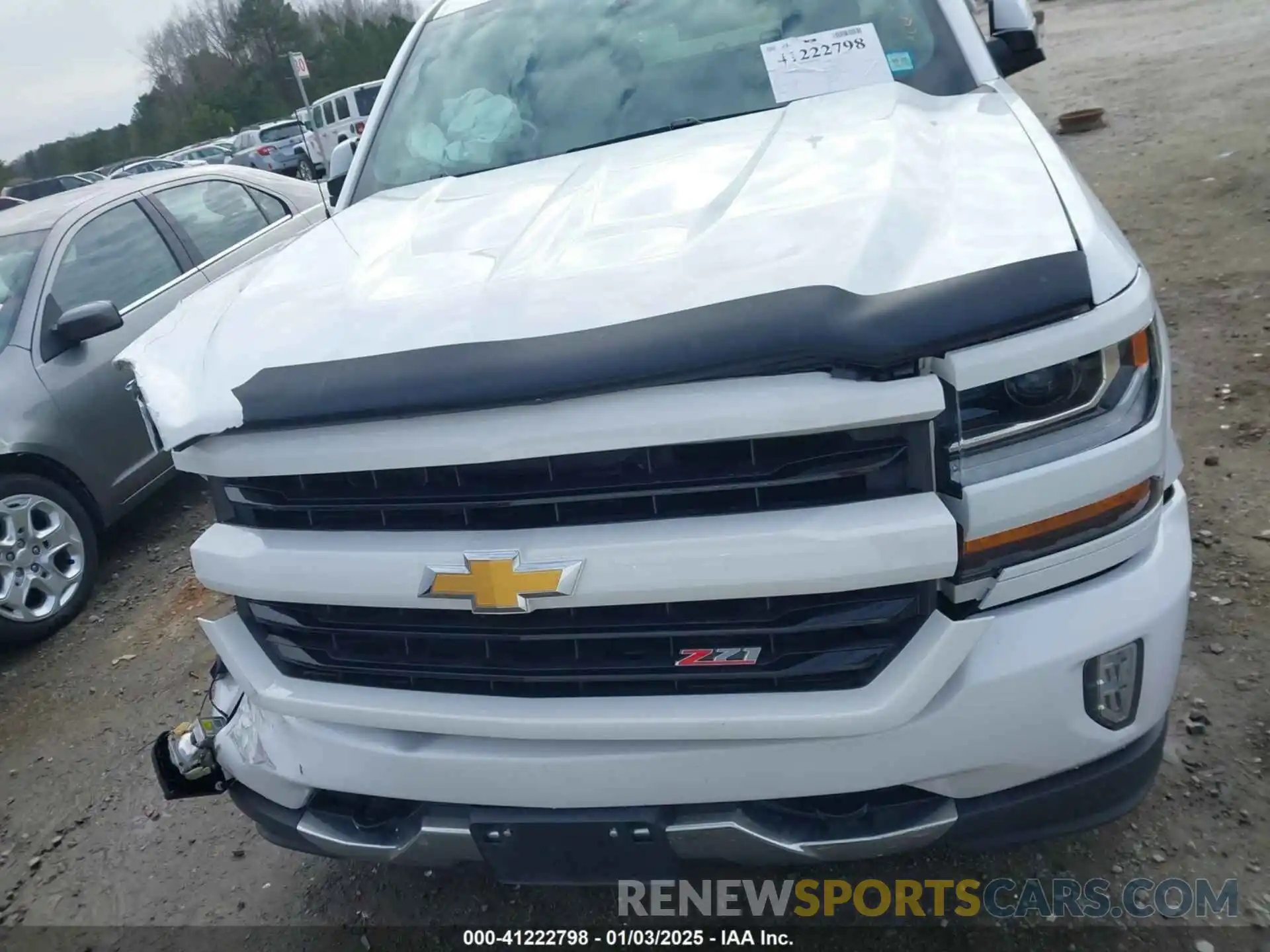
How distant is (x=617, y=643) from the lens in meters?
1.71

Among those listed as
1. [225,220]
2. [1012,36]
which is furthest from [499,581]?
[225,220]

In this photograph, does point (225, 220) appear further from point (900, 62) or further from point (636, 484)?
point (636, 484)

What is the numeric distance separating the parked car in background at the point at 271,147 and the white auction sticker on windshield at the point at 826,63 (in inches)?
818

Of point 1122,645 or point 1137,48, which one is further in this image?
point 1137,48

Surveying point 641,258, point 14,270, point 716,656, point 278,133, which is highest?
point 641,258

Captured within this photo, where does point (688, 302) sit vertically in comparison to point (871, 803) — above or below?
above

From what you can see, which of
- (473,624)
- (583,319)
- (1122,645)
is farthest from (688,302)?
(1122,645)

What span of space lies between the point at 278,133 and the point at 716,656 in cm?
3060

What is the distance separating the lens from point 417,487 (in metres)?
1.73

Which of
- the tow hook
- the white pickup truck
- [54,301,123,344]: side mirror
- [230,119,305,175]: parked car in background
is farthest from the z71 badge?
[230,119,305,175]: parked car in background

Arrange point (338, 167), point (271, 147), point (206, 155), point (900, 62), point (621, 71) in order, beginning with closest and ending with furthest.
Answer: point (900, 62)
point (621, 71)
point (338, 167)
point (271, 147)
point (206, 155)

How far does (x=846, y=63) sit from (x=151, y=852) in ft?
9.91

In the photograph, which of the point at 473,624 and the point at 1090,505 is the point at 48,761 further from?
the point at 1090,505

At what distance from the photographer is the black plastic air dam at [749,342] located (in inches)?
57.1
